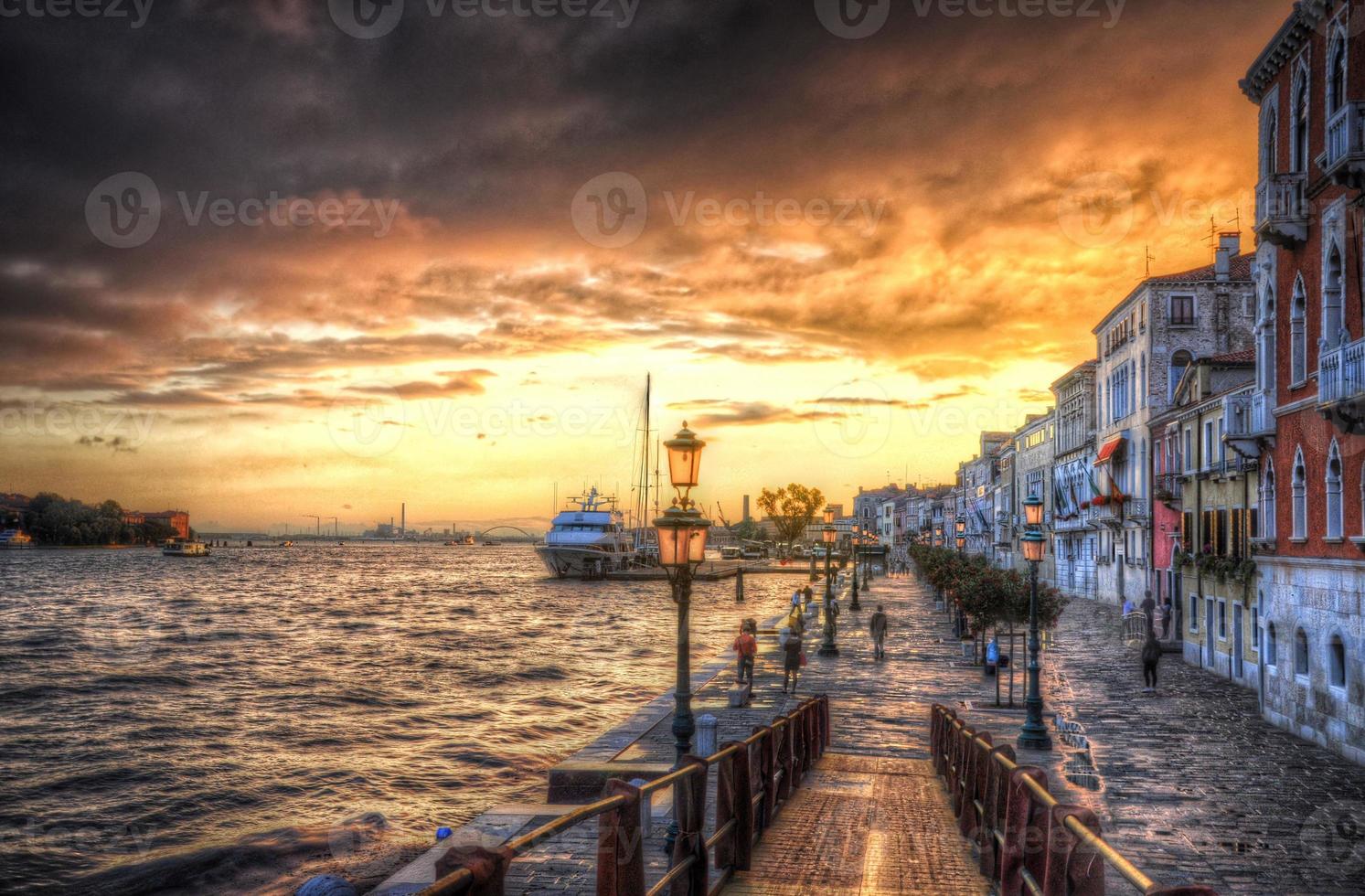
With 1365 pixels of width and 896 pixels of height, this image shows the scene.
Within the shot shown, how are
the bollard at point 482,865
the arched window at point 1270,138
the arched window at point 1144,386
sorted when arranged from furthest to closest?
the arched window at point 1144,386, the arched window at point 1270,138, the bollard at point 482,865

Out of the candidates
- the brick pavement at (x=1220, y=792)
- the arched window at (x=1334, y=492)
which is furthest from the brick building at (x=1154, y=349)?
the arched window at (x=1334, y=492)

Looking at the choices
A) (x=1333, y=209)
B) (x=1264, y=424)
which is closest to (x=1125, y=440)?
(x=1264, y=424)

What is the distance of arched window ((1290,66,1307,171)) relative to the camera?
70.7 feet

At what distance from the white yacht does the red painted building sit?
102 metres

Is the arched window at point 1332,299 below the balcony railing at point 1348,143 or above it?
below

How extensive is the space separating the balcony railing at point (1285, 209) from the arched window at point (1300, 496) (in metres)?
A: 4.43

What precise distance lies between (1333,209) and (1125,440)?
129 ft

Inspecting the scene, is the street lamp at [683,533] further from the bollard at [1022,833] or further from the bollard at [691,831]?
the bollard at [1022,833]

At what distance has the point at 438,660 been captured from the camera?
49.0 m

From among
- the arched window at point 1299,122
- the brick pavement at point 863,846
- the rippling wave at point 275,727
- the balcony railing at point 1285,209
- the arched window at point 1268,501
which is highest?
the arched window at point 1299,122

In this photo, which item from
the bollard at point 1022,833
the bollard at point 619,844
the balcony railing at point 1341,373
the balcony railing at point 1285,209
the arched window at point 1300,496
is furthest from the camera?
the arched window at point 1300,496

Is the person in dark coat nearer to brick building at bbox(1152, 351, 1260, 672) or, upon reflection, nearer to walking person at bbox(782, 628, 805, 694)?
walking person at bbox(782, 628, 805, 694)

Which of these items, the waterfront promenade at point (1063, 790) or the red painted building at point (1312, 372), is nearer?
the waterfront promenade at point (1063, 790)

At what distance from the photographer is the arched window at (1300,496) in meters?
21.2
